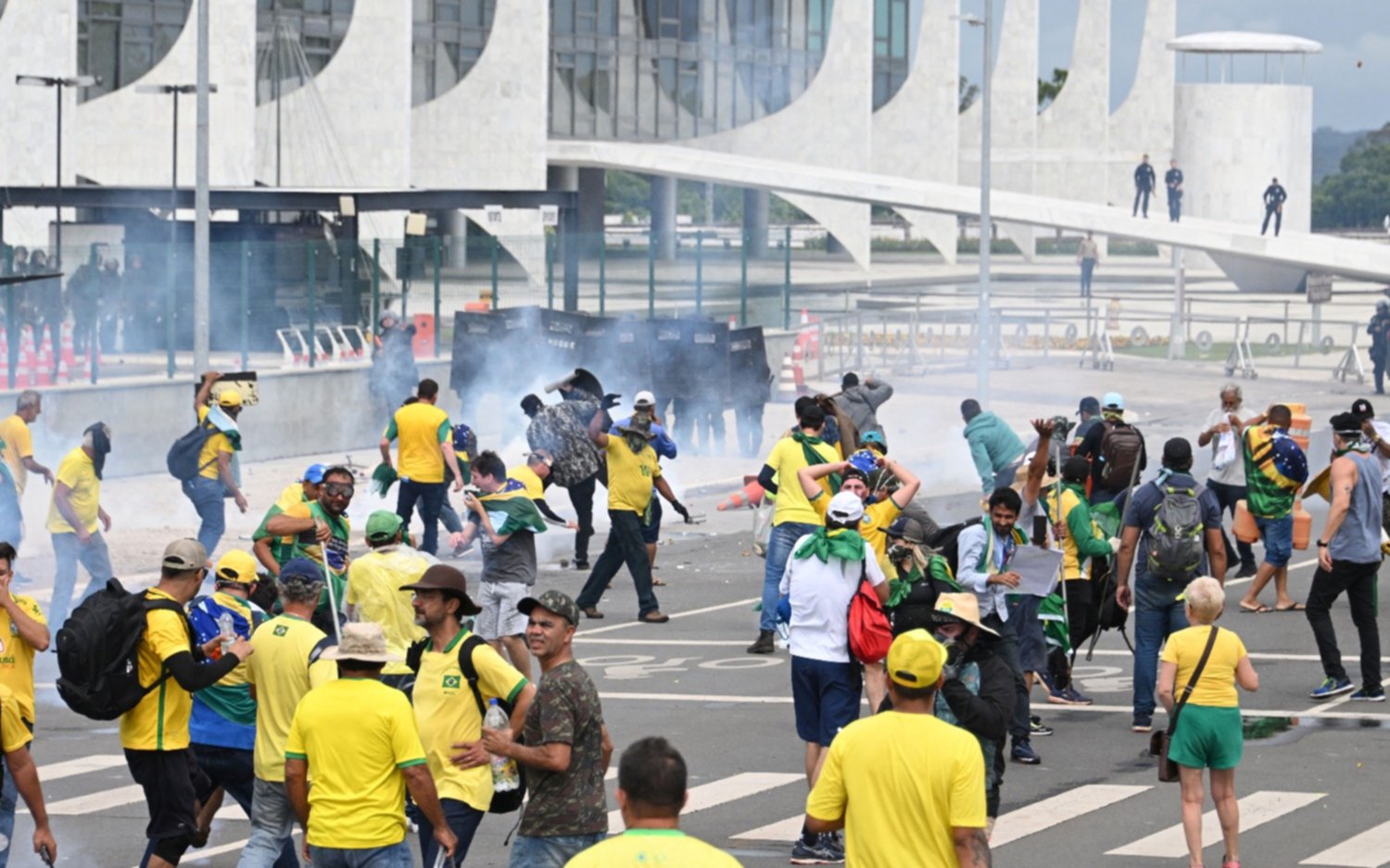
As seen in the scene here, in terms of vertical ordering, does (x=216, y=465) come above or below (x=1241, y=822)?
above

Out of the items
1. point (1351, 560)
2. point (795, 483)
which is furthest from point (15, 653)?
point (1351, 560)

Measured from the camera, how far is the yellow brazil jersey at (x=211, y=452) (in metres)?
18.1

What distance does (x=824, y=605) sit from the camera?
1046cm

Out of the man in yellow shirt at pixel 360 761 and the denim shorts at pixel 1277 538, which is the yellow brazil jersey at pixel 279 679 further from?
the denim shorts at pixel 1277 538

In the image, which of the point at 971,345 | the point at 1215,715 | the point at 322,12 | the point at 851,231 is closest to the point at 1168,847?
the point at 1215,715

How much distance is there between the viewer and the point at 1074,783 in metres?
11.8

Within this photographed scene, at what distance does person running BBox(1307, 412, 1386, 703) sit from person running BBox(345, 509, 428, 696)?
6158mm

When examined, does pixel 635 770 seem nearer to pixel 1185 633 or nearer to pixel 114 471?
pixel 1185 633

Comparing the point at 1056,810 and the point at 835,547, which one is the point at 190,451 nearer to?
the point at 835,547

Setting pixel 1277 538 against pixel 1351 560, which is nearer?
pixel 1351 560

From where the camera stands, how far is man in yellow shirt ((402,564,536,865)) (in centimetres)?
808

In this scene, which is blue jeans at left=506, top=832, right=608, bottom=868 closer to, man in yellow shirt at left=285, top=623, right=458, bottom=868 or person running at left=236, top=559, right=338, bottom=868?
man in yellow shirt at left=285, top=623, right=458, bottom=868

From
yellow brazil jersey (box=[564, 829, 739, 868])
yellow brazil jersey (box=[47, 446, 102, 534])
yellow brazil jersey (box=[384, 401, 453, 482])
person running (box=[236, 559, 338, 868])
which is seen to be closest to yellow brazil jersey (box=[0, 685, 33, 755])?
person running (box=[236, 559, 338, 868])

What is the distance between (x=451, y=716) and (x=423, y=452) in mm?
11048
